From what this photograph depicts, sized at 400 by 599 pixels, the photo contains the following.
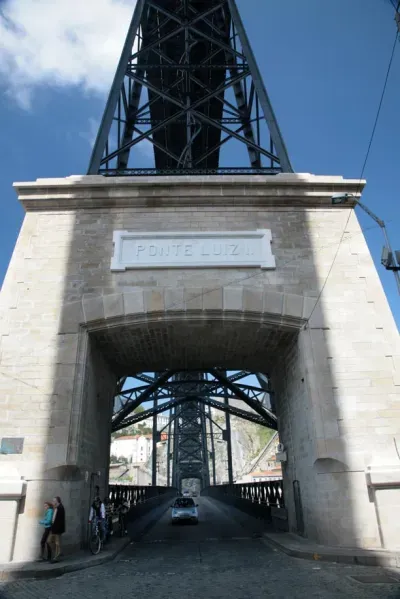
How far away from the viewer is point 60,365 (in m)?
9.62

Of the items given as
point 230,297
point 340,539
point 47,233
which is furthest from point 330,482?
point 47,233

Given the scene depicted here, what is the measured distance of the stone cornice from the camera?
1145cm

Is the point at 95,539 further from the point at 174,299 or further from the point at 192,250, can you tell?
the point at 192,250

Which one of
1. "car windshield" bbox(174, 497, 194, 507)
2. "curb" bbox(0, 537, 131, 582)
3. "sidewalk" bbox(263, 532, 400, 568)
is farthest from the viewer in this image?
"car windshield" bbox(174, 497, 194, 507)

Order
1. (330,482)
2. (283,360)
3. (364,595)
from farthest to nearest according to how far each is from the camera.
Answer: (283,360) < (330,482) < (364,595)

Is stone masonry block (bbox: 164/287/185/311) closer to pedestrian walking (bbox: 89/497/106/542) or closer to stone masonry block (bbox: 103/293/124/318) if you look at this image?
stone masonry block (bbox: 103/293/124/318)

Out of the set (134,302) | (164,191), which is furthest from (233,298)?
(164,191)

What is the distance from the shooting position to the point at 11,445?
8.73 m

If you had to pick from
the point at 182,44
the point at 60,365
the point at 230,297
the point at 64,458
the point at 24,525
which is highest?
the point at 182,44

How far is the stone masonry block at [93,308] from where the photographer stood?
1012 centimetres

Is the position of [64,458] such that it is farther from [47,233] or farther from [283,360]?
[283,360]

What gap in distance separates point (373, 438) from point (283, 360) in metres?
3.74

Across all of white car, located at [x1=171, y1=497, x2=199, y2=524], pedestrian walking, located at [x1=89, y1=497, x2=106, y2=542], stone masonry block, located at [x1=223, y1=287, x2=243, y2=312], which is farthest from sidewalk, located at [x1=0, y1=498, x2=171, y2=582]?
white car, located at [x1=171, y1=497, x2=199, y2=524]

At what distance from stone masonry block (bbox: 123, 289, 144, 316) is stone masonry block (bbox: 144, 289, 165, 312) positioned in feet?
0.40
